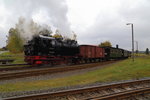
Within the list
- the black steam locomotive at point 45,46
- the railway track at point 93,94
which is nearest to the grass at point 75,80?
the railway track at point 93,94

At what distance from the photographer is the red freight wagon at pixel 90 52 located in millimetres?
28769

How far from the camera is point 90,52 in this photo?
30.2 m

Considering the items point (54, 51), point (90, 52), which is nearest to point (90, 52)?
point (90, 52)

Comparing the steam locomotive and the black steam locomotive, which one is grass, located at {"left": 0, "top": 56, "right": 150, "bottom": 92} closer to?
the steam locomotive

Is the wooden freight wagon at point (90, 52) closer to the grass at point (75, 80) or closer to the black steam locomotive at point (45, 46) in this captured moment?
the black steam locomotive at point (45, 46)

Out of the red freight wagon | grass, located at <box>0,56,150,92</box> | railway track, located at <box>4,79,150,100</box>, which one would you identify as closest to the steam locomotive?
the red freight wagon

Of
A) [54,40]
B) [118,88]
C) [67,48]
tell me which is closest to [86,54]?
[67,48]

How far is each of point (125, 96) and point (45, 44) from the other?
48.7 ft

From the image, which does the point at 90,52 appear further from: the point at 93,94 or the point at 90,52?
the point at 93,94

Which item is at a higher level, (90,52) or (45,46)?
(45,46)

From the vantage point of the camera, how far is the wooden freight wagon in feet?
94.4

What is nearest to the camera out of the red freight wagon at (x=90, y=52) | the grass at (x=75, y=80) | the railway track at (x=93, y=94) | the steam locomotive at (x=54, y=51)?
the railway track at (x=93, y=94)

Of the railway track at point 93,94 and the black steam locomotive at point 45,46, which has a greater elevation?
the black steam locomotive at point 45,46

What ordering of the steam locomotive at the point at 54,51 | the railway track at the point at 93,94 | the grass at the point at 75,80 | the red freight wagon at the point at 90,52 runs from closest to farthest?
the railway track at the point at 93,94 → the grass at the point at 75,80 → the steam locomotive at the point at 54,51 → the red freight wagon at the point at 90,52
